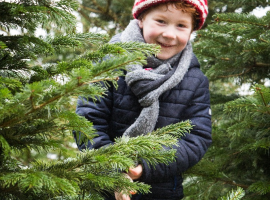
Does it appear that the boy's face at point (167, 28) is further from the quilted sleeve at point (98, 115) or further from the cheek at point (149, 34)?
the quilted sleeve at point (98, 115)

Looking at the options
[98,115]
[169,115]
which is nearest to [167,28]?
[169,115]

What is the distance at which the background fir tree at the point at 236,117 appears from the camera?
270cm

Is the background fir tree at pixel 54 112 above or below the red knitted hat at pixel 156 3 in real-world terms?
below

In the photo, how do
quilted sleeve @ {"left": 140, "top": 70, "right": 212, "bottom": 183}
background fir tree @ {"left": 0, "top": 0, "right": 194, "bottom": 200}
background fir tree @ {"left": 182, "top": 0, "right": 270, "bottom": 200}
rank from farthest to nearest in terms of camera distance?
background fir tree @ {"left": 182, "top": 0, "right": 270, "bottom": 200}
quilted sleeve @ {"left": 140, "top": 70, "right": 212, "bottom": 183}
background fir tree @ {"left": 0, "top": 0, "right": 194, "bottom": 200}

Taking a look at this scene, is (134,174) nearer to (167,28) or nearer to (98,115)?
(98,115)

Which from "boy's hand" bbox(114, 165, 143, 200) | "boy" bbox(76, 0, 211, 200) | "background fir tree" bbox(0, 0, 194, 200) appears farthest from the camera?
"boy" bbox(76, 0, 211, 200)

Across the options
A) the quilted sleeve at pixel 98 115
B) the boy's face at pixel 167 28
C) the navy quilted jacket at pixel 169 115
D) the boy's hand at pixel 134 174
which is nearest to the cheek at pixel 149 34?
the boy's face at pixel 167 28

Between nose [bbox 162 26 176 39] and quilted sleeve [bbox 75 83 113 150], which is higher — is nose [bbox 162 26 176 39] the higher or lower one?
the higher one

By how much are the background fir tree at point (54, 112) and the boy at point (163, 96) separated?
556 mm

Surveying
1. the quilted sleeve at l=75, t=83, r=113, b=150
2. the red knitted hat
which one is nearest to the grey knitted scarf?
the quilted sleeve at l=75, t=83, r=113, b=150

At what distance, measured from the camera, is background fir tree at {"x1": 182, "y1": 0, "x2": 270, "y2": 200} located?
270cm

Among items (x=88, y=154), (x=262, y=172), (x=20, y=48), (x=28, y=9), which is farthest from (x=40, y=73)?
(x=262, y=172)

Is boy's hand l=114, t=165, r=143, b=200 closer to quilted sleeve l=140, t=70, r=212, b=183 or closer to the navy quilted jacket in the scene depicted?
quilted sleeve l=140, t=70, r=212, b=183

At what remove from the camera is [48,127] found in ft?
3.85
